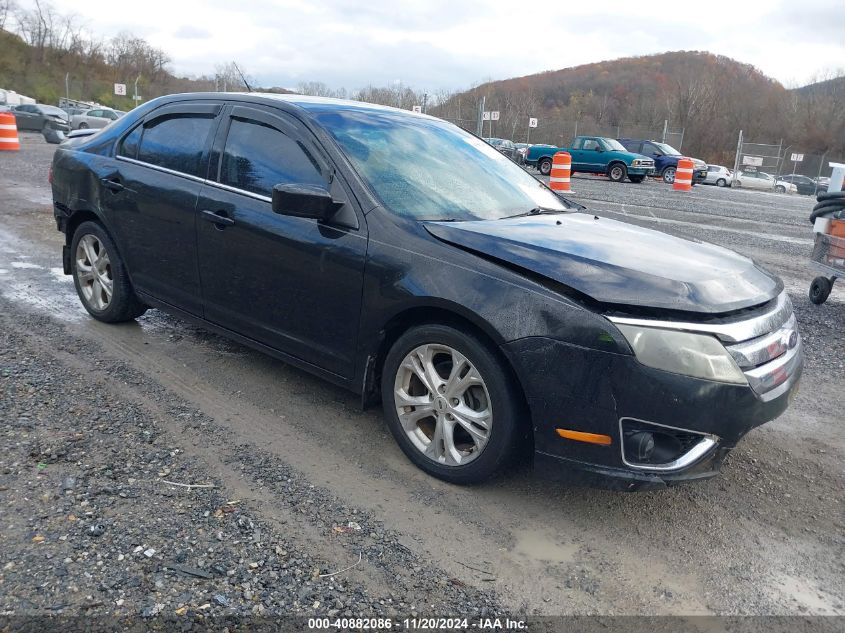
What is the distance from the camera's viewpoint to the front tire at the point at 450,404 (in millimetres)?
2873

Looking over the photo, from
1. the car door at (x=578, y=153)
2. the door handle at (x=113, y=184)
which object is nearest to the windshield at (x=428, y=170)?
the door handle at (x=113, y=184)

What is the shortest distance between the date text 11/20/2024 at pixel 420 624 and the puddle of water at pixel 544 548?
39cm

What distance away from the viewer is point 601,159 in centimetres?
2598

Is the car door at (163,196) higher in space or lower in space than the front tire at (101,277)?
higher

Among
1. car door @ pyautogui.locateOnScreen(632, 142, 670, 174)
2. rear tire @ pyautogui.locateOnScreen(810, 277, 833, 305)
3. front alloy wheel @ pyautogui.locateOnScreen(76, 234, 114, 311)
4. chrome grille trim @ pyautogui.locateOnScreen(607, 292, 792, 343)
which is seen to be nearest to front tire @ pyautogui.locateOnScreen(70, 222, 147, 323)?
front alloy wheel @ pyautogui.locateOnScreen(76, 234, 114, 311)

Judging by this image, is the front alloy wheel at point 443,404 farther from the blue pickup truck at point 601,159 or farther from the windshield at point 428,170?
the blue pickup truck at point 601,159

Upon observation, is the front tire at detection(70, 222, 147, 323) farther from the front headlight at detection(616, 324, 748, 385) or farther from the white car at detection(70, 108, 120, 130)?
the white car at detection(70, 108, 120, 130)

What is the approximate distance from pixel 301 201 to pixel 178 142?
1.61 metres

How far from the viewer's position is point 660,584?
254cm

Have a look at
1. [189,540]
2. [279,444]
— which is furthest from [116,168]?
[189,540]

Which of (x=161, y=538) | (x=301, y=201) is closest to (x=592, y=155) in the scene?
(x=301, y=201)

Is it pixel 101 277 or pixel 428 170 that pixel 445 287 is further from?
pixel 101 277

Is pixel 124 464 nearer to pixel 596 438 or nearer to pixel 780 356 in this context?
pixel 596 438

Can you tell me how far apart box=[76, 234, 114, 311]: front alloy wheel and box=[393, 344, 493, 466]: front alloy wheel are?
2832mm
